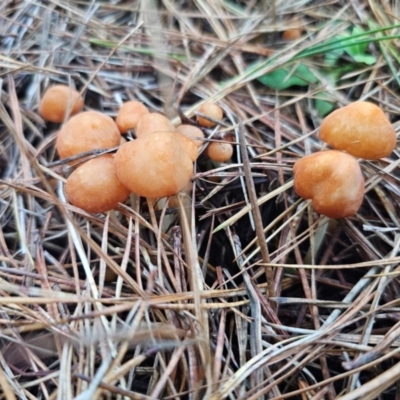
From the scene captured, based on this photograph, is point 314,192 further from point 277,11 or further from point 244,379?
point 277,11

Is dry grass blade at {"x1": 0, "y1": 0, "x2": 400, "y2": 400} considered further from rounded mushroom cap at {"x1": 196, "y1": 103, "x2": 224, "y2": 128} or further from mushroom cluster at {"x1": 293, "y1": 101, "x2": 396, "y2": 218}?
mushroom cluster at {"x1": 293, "y1": 101, "x2": 396, "y2": 218}

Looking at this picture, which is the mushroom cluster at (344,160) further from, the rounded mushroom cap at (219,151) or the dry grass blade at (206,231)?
the rounded mushroom cap at (219,151)

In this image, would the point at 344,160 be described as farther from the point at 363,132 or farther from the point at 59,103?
the point at 59,103

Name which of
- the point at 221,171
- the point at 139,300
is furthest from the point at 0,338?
the point at 221,171

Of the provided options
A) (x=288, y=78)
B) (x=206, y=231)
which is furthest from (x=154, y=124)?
(x=288, y=78)

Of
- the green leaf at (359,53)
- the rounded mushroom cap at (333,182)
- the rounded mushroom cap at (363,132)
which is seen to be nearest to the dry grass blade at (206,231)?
the green leaf at (359,53)

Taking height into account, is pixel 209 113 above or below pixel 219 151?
above

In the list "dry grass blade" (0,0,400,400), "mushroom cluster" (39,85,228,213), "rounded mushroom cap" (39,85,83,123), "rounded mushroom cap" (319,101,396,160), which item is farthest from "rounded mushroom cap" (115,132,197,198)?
"rounded mushroom cap" (39,85,83,123)
